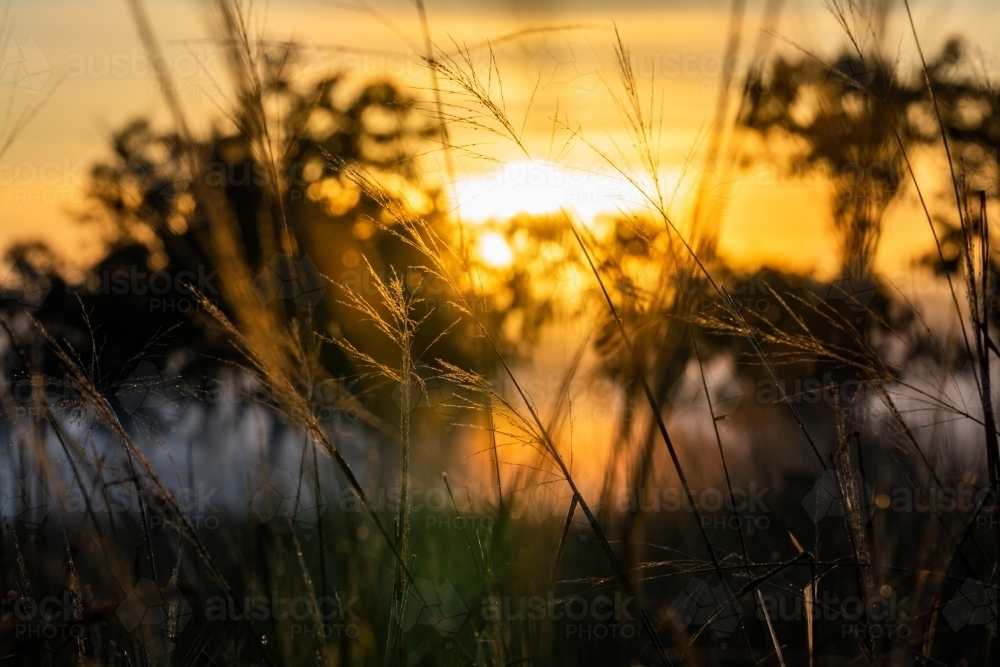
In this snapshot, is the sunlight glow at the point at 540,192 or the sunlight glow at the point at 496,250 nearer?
the sunlight glow at the point at 540,192

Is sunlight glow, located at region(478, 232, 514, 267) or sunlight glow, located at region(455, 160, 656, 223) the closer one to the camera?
sunlight glow, located at region(455, 160, 656, 223)

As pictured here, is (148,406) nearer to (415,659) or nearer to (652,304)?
(415,659)

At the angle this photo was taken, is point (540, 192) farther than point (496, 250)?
No

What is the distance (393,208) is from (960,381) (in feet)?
3.59

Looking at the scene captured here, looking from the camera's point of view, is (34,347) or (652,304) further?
(34,347)

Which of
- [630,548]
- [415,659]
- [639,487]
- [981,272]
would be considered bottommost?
[415,659]

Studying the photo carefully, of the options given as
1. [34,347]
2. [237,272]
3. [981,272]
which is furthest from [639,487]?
[34,347]

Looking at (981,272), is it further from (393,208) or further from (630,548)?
(393,208)

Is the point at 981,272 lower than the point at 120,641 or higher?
higher

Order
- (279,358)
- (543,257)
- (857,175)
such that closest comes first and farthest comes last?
(279,358) < (857,175) < (543,257)

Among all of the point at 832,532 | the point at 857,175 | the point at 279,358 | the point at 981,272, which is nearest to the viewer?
the point at 981,272

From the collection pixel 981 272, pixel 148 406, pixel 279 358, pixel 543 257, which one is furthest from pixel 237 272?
pixel 981 272

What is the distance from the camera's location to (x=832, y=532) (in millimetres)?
3006

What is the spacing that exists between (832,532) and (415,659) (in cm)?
185
